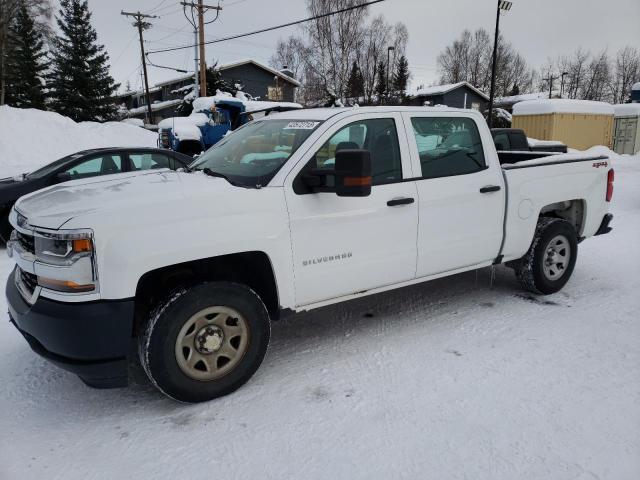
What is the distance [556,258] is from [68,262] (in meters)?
4.51

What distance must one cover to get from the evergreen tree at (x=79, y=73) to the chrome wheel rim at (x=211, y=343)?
3899cm

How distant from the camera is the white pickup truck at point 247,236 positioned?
9.20 feet

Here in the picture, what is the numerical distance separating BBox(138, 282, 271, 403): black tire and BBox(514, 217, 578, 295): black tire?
9.64ft

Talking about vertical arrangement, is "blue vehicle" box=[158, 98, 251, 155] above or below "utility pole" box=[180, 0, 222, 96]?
below

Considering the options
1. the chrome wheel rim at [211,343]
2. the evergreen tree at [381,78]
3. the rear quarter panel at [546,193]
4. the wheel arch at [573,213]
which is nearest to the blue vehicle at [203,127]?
the wheel arch at [573,213]

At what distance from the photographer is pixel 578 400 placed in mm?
3172

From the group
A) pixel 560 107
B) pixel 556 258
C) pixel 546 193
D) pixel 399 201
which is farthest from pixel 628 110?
pixel 399 201

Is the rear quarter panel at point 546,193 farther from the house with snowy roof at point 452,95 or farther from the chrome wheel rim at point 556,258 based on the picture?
the house with snowy roof at point 452,95

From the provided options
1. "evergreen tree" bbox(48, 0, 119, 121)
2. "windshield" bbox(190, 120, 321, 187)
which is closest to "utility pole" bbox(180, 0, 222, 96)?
"evergreen tree" bbox(48, 0, 119, 121)

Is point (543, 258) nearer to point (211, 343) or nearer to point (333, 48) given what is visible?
point (211, 343)

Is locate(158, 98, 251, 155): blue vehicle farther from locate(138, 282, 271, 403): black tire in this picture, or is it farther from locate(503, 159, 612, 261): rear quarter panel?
locate(138, 282, 271, 403): black tire

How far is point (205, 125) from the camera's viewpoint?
18531mm

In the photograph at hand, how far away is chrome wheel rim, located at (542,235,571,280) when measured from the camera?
505 cm

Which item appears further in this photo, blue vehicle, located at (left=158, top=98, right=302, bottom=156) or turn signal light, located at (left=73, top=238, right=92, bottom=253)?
blue vehicle, located at (left=158, top=98, right=302, bottom=156)
